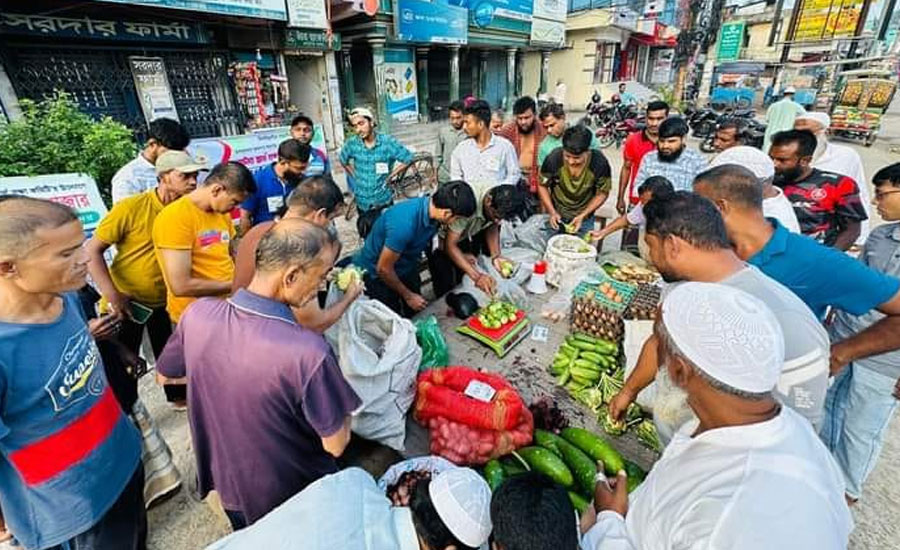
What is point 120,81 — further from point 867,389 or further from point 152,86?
point 867,389

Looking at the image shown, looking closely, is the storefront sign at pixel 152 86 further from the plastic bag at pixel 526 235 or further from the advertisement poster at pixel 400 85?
the plastic bag at pixel 526 235

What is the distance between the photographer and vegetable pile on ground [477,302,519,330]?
2607mm

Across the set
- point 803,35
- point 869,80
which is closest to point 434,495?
point 869,80

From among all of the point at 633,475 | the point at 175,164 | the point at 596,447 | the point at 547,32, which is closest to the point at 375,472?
the point at 596,447

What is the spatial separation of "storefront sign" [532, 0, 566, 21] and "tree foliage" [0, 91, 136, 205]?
58.2 feet

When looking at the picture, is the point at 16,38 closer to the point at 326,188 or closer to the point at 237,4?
the point at 237,4

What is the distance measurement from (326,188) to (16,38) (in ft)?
22.3

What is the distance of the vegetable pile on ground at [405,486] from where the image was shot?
63.1 inches

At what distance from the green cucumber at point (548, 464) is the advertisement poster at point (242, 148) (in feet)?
14.4

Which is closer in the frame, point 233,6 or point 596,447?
point 596,447

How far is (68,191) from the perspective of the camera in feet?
11.3

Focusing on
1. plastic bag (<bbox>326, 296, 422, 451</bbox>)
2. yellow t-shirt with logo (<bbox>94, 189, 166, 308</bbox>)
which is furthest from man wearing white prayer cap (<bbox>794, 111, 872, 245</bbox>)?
yellow t-shirt with logo (<bbox>94, 189, 166, 308</bbox>)

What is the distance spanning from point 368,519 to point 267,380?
541 mm

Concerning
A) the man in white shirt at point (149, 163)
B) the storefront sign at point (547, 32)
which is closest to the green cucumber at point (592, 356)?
the man in white shirt at point (149, 163)
